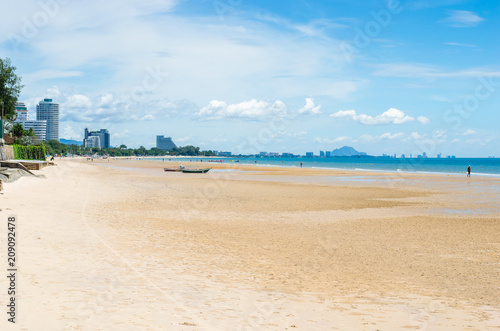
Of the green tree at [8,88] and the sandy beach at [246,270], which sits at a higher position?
the green tree at [8,88]

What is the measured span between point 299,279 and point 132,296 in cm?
369

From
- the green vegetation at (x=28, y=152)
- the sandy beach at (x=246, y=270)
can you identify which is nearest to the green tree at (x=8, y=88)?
the green vegetation at (x=28, y=152)

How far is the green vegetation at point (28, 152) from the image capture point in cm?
4969

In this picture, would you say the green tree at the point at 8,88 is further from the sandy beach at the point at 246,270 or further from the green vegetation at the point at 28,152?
the sandy beach at the point at 246,270

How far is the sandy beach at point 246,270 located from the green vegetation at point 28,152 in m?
35.7

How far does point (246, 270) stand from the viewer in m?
9.59

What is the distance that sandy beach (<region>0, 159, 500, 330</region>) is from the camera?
21.3 ft

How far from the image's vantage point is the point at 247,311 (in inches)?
268

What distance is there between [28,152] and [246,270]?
2128 inches

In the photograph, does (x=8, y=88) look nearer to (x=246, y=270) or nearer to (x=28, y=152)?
(x=28, y=152)

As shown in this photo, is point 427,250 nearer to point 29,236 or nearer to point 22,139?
point 29,236

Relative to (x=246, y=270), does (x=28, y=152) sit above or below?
above

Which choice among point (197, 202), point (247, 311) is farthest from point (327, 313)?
point (197, 202)

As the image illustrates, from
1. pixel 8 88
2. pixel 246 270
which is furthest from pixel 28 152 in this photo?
pixel 246 270
